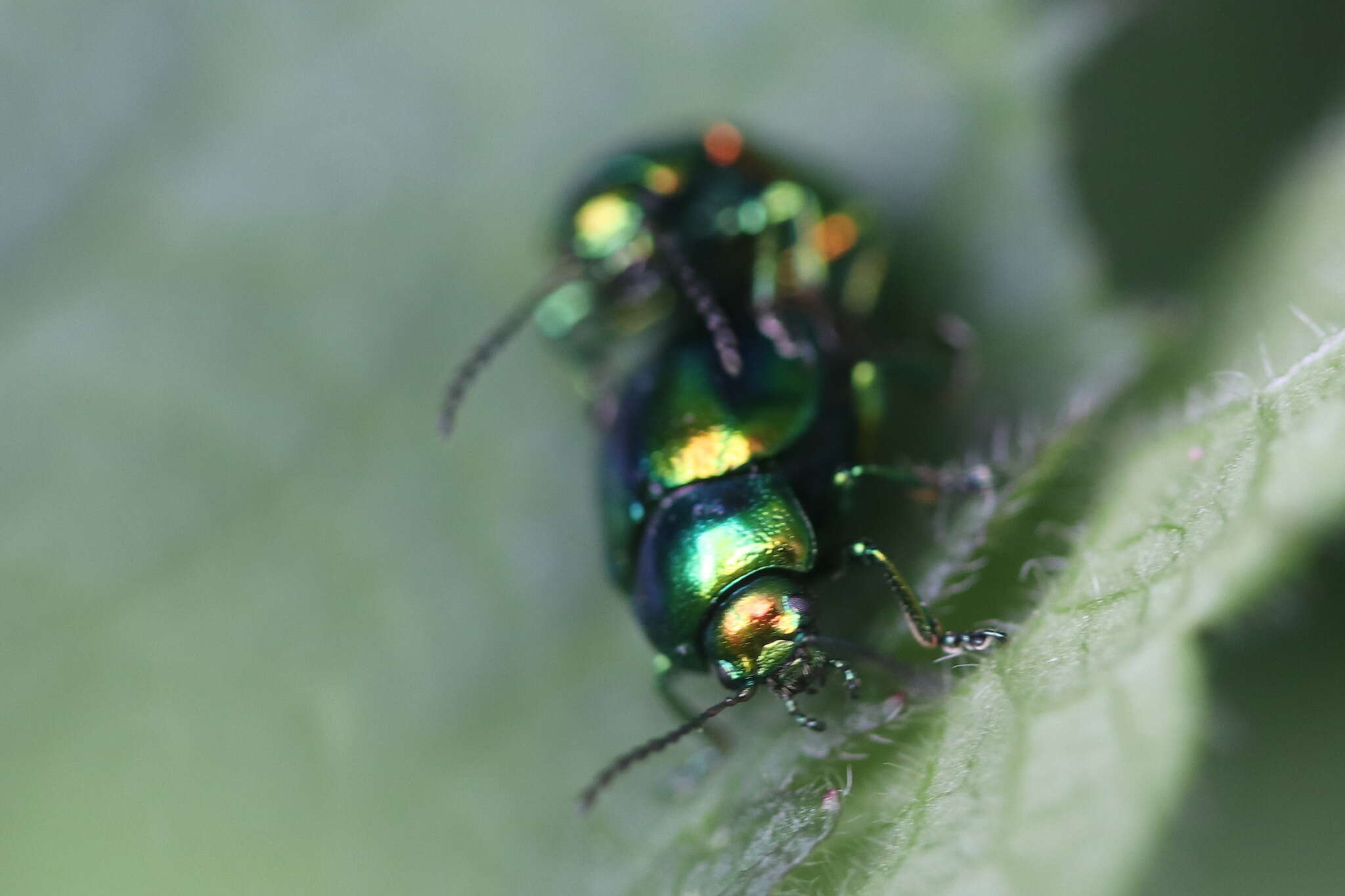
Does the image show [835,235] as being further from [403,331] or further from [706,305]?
[403,331]

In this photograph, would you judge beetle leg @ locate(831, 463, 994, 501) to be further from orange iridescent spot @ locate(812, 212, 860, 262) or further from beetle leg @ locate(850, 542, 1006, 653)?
orange iridescent spot @ locate(812, 212, 860, 262)

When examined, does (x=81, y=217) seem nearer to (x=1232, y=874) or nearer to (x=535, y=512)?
(x=535, y=512)

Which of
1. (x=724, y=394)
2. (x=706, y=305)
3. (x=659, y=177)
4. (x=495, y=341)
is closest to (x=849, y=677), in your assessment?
(x=724, y=394)

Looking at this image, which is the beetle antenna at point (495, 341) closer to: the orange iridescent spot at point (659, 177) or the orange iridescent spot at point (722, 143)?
the orange iridescent spot at point (659, 177)

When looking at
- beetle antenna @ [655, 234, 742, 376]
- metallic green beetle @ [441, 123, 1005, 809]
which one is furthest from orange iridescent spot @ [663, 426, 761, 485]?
beetle antenna @ [655, 234, 742, 376]

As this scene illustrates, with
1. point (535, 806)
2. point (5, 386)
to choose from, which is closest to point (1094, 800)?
point (535, 806)

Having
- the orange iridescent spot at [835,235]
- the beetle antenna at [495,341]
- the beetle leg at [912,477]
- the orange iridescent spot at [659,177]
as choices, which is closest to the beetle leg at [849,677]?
the beetle leg at [912,477]
